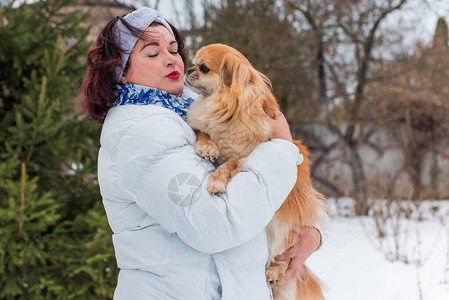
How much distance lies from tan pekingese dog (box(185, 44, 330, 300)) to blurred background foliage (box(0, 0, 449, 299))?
6.80 ft

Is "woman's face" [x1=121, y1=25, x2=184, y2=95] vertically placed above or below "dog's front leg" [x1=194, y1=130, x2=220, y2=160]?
above

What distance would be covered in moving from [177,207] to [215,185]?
174mm

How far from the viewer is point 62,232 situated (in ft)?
12.2

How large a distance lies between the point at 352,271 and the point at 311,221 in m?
3.89

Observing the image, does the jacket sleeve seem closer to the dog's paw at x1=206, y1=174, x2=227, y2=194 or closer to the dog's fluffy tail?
the dog's paw at x1=206, y1=174, x2=227, y2=194

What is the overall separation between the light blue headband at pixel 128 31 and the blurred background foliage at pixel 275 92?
1.99 m

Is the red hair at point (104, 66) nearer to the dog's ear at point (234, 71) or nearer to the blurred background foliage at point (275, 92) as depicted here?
the dog's ear at point (234, 71)

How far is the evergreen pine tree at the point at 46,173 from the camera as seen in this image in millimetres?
3279

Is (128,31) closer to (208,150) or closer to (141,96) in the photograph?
(141,96)

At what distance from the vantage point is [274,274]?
1.68m

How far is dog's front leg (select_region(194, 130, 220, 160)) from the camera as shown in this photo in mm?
1604

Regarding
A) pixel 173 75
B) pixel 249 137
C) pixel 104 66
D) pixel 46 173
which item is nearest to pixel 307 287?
pixel 249 137

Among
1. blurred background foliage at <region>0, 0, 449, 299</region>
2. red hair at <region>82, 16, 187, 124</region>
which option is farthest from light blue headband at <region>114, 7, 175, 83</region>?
blurred background foliage at <region>0, 0, 449, 299</region>

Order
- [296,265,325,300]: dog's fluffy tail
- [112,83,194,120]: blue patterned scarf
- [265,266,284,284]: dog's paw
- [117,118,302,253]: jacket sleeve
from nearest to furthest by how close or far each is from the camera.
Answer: [117,118,302,253]: jacket sleeve, [112,83,194,120]: blue patterned scarf, [265,266,284,284]: dog's paw, [296,265,325,300]: dog's fluffy tail
